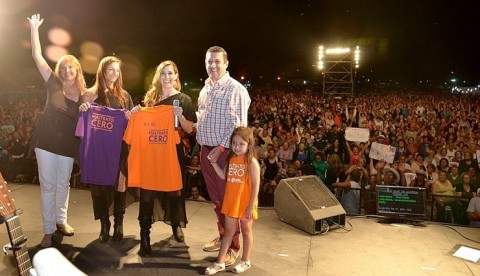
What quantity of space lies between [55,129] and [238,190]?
2.01 meters

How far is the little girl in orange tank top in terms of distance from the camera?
11.6ft

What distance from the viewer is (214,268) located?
3.59 meters

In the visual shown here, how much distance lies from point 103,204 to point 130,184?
19.4 inches

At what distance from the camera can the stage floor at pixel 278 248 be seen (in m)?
3.77

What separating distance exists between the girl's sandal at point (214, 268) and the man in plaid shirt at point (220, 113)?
0.43ft

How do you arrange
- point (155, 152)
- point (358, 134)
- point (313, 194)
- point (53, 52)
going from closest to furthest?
point (155, 152), point (313, 194), point (358, 134), point (53, 52)

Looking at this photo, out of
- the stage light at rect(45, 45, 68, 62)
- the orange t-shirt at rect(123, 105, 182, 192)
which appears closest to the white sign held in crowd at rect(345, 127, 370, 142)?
the orange t-shirt at rect(123, 105, 182, 192)

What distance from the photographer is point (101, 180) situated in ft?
13.2

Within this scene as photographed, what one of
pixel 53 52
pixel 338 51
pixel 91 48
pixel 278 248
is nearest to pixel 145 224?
pixel 278 248

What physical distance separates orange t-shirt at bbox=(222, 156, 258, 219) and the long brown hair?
150 centimetres

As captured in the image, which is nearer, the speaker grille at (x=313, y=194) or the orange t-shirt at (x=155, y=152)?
the orange t-shirt at (x=155, y=152)

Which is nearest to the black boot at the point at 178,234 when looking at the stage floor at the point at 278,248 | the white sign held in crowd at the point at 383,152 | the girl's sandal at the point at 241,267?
the stage floor at the point at 278,248

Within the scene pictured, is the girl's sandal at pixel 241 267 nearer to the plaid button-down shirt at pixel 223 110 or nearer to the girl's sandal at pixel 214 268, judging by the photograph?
the girl's sandal at pixel 214 268

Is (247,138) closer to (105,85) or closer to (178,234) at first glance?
(178,234)
